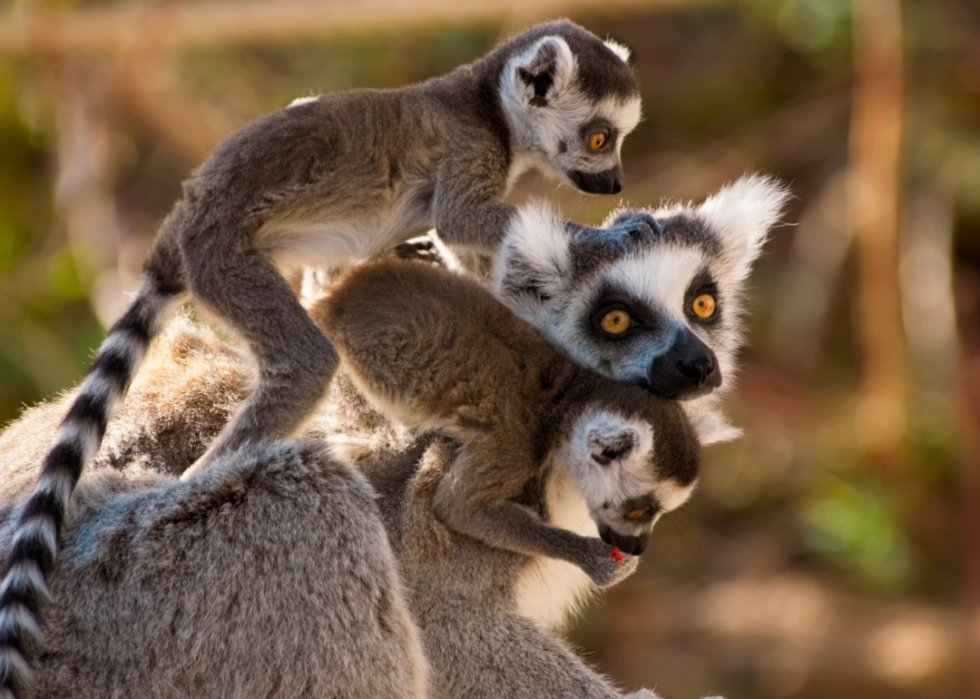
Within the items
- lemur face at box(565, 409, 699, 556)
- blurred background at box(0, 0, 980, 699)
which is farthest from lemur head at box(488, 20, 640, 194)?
blurred background at box(0, 0, 980, 699)

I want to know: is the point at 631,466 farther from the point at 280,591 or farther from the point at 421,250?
the point at 421,250

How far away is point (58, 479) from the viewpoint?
13.7 ft

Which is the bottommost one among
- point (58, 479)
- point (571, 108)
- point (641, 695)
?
point (641, 695)

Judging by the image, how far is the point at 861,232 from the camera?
11859 millimetres

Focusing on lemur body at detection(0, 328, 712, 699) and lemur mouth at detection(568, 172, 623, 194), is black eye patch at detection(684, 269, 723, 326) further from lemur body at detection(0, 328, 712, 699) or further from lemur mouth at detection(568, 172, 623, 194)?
lemur body at detection(0, 328, 712, 699)

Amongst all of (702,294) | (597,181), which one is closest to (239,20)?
(597,181)

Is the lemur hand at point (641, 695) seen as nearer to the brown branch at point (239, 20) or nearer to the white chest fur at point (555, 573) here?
the white chest fur at point (555, 573)

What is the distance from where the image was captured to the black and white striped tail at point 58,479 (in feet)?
12.5

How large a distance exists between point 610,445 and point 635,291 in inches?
26.5

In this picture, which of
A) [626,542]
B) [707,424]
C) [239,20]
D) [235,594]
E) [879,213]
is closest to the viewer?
[235,594]

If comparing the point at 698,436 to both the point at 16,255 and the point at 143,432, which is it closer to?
the point at 143,432

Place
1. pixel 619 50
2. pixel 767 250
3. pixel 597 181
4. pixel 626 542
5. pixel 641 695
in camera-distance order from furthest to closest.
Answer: pixel 767 250 < pixel 619 50 < pixel 597 181 < pixel 641 695 < pixel 626 542

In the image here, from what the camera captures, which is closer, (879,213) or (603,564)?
(603,564)

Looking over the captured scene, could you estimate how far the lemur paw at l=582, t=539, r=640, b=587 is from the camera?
4.41m
